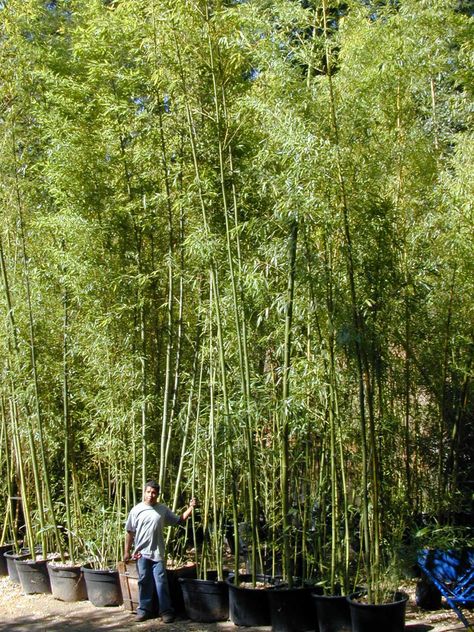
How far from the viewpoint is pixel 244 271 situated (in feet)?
15.7

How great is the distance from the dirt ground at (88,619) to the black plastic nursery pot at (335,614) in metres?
0.43

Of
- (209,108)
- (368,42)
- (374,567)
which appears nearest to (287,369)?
(374,567)

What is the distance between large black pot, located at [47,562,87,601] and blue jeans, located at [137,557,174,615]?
75cm

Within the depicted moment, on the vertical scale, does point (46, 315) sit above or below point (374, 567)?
above

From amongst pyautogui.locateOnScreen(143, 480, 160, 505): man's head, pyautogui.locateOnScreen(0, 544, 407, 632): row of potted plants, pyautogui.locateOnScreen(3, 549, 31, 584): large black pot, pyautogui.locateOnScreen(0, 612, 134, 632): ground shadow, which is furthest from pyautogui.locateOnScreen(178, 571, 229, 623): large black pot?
pyautogui.locateOnScreen(3, 549, 31, 584): large black pot

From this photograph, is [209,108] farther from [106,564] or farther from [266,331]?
[106,564]

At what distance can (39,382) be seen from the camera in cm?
605

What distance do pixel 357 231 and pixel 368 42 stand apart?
135cm

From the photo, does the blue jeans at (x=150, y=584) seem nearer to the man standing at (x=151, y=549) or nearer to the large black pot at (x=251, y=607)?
the man standing at (x=151, y=549)

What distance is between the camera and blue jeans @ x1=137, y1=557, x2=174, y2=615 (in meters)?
4.91

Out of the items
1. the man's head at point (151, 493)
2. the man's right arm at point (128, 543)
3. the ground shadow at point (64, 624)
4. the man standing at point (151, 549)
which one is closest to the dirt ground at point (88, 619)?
the ground shadow at point (64, 624)

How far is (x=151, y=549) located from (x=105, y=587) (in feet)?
2.22

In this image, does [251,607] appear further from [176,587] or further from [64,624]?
[64,624]

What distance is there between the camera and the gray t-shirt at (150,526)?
496 cm
